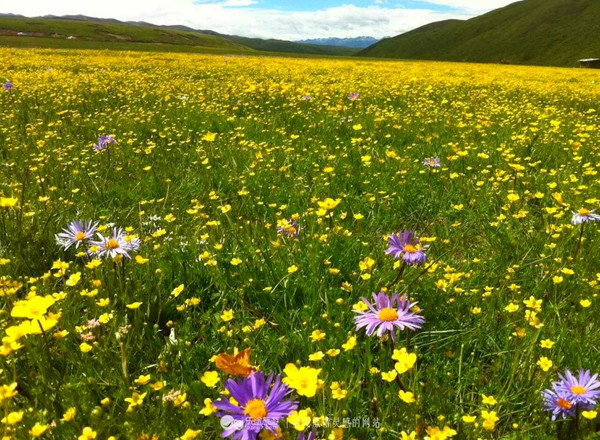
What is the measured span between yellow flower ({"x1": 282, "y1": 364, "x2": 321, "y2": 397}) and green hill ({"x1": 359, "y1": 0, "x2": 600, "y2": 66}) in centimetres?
13269

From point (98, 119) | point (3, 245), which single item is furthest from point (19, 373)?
point (98, 119)

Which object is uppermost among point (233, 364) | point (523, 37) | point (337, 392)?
point (523, 37)

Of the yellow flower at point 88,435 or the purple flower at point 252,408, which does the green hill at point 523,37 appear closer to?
the purple flower at point 252,408

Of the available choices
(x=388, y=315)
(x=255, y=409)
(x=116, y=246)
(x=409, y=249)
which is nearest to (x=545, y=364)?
(x=388, y=315)

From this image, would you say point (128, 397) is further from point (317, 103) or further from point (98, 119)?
point (317, 103)

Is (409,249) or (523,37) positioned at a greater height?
(523,37)

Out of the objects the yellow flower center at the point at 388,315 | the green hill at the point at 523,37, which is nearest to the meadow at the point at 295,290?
the yellow flower center at the point at 388,315

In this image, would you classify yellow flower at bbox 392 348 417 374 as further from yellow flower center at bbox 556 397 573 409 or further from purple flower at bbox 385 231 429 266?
purple flower at bbox 385 231 429 266

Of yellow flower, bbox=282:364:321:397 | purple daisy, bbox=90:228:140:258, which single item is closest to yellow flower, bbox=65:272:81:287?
purple daisy, bbox=90:228:140:258

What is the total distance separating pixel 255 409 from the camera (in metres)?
1.49

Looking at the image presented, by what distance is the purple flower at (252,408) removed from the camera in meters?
1.47

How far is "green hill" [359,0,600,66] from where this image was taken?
118637 millimetres

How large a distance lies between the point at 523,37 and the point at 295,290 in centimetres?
16184

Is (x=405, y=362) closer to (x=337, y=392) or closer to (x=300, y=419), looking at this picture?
(x=337, y=392)
